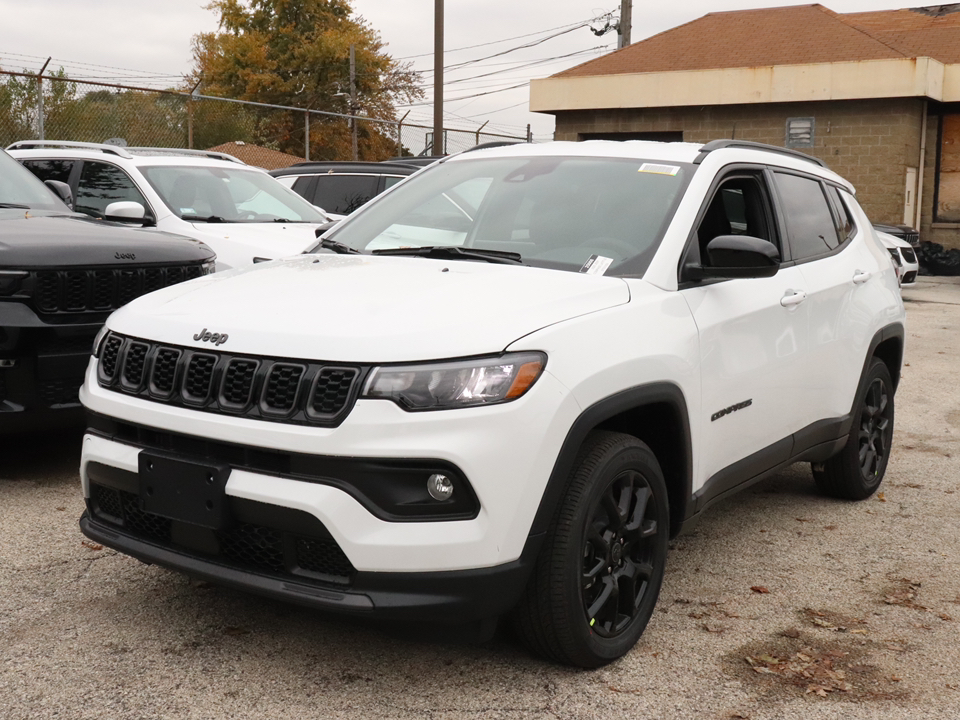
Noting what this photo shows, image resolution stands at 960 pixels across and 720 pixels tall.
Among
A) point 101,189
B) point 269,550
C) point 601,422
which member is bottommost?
point 269,550

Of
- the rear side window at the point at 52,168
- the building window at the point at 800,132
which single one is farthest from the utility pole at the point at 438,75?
the rear side window at the point at 52,168

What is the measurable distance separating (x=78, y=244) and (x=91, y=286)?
226mm

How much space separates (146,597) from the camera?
156 inches

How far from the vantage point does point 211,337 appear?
3211 millimetres

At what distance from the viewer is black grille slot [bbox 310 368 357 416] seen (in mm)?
2965

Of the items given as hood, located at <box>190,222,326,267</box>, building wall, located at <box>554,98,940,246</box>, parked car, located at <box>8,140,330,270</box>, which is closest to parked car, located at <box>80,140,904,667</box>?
hood, located at <box>190,222,326,267</box>

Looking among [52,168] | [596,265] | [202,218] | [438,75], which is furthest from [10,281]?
[438,75]

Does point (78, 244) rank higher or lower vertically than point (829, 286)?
higher

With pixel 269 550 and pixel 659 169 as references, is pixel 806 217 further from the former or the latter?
pixel 269 550

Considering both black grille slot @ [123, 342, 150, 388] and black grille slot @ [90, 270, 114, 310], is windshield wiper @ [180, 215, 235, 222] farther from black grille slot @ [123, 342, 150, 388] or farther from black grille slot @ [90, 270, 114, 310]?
black grille slot @ [123, 342, 150, 388]

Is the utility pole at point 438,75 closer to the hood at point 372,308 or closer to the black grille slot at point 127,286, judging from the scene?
the black grille slot at point 127,286

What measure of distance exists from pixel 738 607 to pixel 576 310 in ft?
4.85

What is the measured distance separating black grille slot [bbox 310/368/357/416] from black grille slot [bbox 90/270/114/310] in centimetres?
263

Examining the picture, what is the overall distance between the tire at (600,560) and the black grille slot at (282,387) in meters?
0.85
